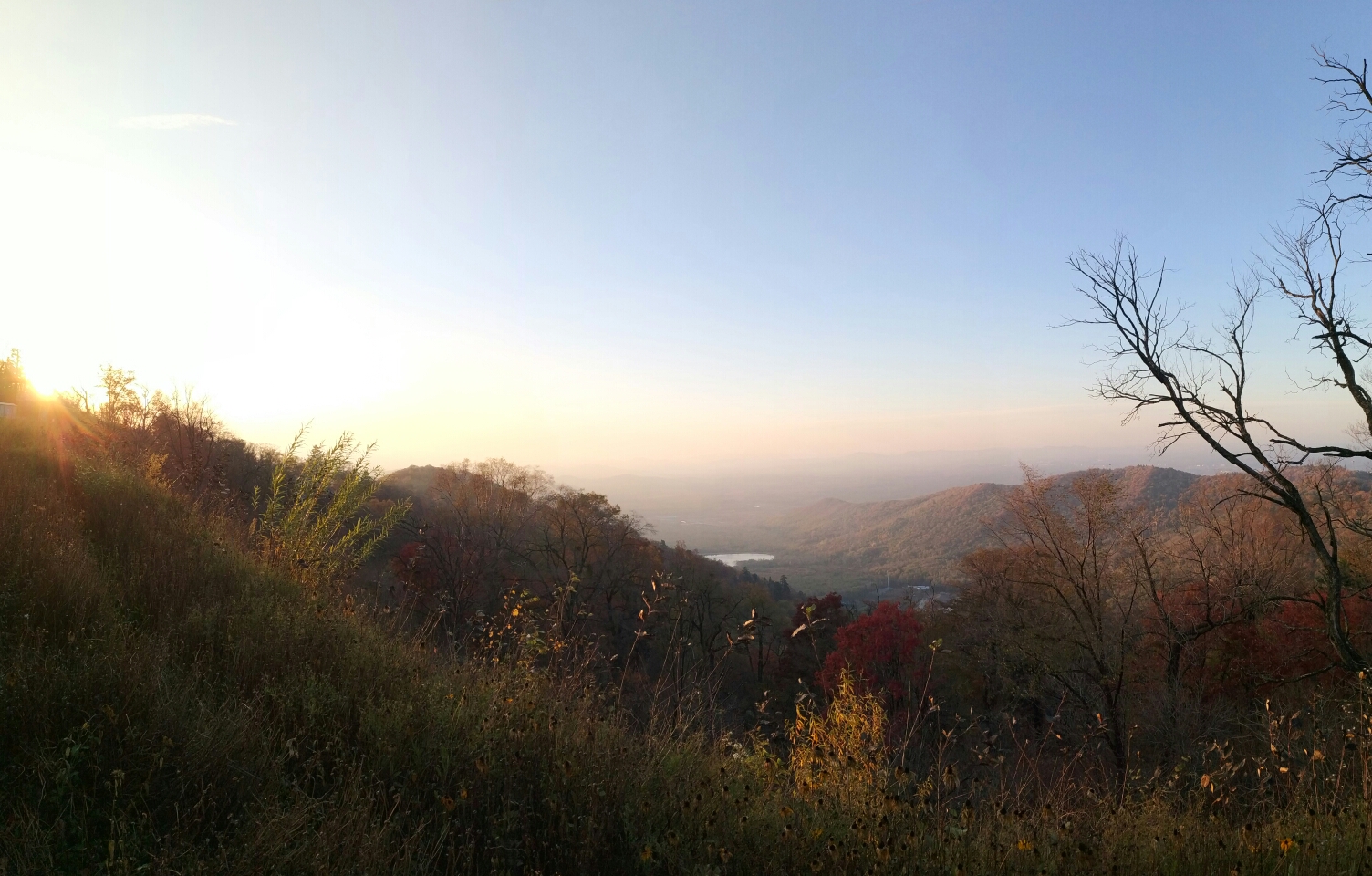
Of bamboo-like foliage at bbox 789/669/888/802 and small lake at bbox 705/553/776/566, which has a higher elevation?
bamboo-like foliage at bbox 789/669/888/802

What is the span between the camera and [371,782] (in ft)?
8.43

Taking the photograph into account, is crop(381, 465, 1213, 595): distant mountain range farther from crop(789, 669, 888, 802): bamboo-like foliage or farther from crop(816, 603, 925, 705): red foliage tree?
crop(789, 669, 888, 802): bamboo-like foliage

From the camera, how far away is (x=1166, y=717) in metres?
16.2

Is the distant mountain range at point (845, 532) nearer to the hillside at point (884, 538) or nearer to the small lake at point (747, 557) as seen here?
the hillside at point (884, 538)

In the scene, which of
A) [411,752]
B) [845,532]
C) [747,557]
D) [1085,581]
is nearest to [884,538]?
[845,532]

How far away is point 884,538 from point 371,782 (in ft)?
413

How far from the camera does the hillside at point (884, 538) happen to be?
287 ft

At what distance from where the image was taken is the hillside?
87.5 metres

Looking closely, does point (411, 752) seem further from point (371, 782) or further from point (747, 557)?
point (747, 557)

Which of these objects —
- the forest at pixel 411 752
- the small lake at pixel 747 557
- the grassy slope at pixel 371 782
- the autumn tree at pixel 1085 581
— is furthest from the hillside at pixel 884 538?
the grassy slope at pixel 371 782

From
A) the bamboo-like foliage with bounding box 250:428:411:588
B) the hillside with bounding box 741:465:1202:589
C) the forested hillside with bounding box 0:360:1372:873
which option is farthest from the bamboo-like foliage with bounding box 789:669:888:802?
the hillside with bounding box 741:465:1202:589

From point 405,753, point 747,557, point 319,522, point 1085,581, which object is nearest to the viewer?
point 405,753

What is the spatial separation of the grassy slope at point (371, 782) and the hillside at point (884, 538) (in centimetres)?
5306

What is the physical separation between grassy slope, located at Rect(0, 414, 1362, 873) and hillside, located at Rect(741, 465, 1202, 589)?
5306 centimetres
